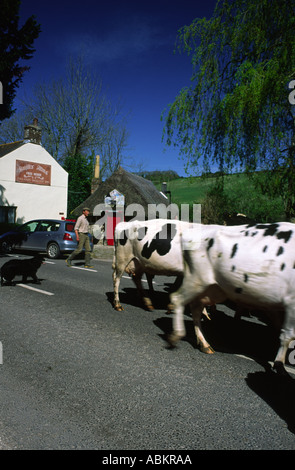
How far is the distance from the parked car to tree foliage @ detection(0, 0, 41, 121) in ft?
22.3

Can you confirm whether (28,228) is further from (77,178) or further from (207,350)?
(77,178)

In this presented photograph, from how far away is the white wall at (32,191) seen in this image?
2722 cm

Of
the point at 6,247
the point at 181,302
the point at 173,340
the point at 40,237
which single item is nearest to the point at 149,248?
the point at 181,302

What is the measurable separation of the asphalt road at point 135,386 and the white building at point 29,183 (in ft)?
76.5

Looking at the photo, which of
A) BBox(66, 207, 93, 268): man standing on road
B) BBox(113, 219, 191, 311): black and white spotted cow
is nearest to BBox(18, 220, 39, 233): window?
BBox(66, 207, 93, 268): man standing on road

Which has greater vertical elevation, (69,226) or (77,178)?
(77,178)

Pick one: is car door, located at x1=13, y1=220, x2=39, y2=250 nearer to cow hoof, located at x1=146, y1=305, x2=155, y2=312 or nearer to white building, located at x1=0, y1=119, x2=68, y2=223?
cow hoof, located at x1=146, y1=305, x2=155, y2=312

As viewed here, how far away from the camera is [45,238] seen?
15148mm

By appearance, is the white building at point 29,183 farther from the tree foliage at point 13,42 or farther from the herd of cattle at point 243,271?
the herd of cattle at point 243,271

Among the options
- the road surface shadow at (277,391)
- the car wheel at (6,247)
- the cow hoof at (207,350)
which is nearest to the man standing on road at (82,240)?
the car wheel at (6,247)

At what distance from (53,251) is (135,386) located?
1198cm
